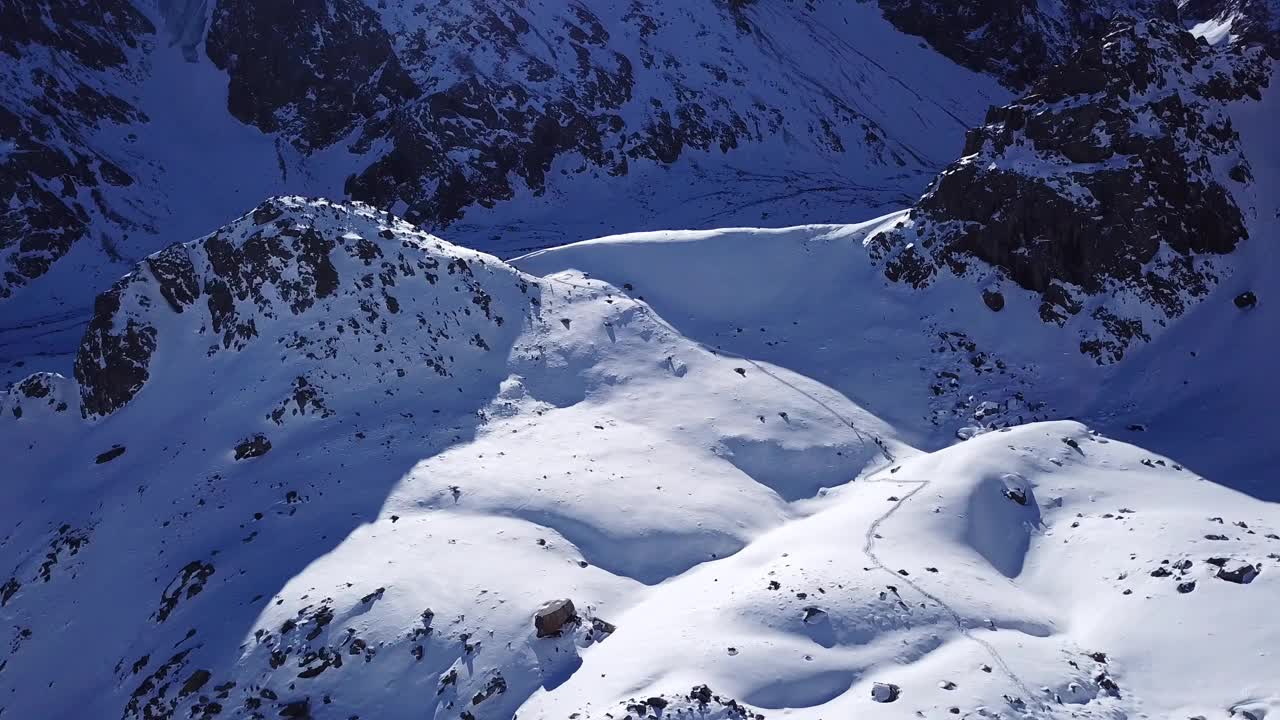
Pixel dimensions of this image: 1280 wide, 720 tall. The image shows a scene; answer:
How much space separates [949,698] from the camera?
13.7m

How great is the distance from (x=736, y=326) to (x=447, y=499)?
13.6 metres

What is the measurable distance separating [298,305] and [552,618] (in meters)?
15.8

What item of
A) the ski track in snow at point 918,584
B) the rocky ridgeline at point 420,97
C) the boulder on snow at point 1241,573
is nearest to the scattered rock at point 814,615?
the ski track in snow at point 918,584

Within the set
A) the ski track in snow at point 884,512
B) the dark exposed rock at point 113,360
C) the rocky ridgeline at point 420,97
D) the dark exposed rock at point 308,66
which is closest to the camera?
the ski track in snow at point 884,512

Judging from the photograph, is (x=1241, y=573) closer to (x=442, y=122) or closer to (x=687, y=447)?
(x=687, y=447)

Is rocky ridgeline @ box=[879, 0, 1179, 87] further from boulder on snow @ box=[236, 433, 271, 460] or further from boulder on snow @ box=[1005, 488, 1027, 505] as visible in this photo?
→ boulder on snow @ box=[236, 433, 271, 460]

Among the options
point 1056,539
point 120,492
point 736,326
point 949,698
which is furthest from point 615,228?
point 949,698

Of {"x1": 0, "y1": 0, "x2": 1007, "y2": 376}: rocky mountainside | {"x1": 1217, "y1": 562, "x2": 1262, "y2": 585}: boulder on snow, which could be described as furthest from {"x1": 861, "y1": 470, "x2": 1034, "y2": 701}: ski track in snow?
{"x1": 0, "y1": 0, "x2": 1007, "y2": 376}: rocky mountainside

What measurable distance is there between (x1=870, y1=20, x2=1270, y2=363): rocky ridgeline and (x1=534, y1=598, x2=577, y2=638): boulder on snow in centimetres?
2090

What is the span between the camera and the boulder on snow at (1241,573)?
614 inches

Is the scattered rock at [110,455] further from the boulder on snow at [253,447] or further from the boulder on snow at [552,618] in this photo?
the boulder on snow at [552,618]

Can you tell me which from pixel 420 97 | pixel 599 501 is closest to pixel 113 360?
pixel 599 501

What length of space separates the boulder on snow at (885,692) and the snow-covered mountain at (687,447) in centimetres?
Result: 6

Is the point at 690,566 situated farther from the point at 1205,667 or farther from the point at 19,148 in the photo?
the point at 19,148
